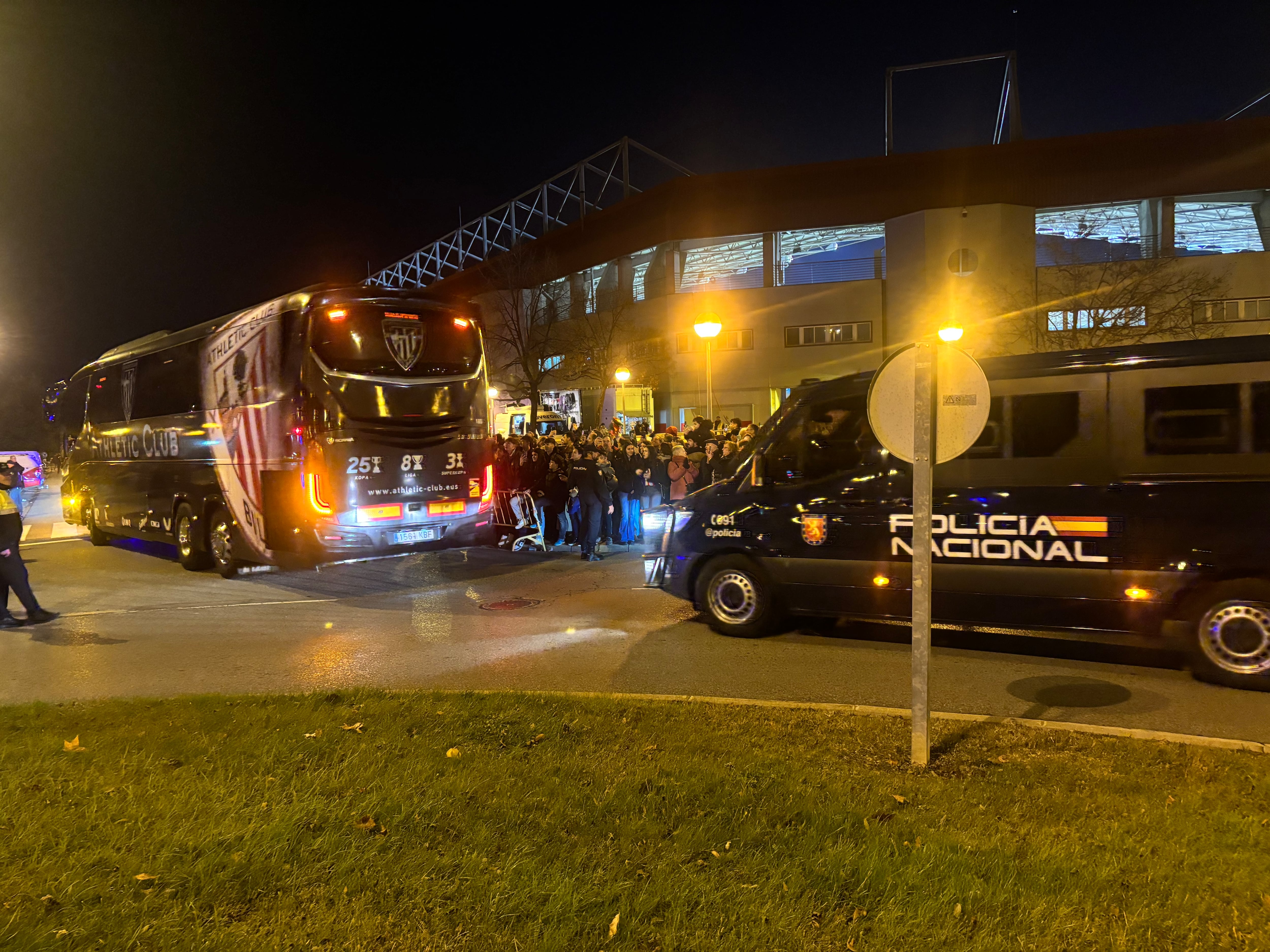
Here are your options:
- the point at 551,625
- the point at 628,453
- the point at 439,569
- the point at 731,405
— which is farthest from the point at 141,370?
the point at 731,405

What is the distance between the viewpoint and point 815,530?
738 cm

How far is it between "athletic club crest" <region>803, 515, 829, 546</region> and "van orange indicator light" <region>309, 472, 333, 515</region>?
598 centimetres

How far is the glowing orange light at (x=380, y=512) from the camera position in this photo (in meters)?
10.5

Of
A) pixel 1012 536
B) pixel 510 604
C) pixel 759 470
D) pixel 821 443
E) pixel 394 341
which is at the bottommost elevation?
pixel 510 604

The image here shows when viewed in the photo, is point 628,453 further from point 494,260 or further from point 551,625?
point 494,260

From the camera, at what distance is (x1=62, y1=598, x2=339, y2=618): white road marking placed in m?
9.73

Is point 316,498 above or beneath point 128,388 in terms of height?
beneath

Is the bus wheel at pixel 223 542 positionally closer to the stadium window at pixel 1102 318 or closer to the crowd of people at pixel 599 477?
the crowd of people at pixel 599 477

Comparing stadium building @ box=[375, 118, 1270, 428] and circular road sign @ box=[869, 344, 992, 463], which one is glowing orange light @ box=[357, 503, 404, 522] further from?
stadium building @ box=[375, 118, 1270, 428]

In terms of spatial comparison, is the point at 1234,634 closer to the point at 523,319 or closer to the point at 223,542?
the point at 223,542

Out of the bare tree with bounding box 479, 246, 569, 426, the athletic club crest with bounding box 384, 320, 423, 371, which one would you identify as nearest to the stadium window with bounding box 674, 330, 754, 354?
the bare tree with bounding box 479, 246, 569, 426

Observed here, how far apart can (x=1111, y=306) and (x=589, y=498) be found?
21.0 m

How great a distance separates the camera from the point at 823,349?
3384 cm

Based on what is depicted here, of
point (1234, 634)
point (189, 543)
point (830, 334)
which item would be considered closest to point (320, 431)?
point (189, 543)
